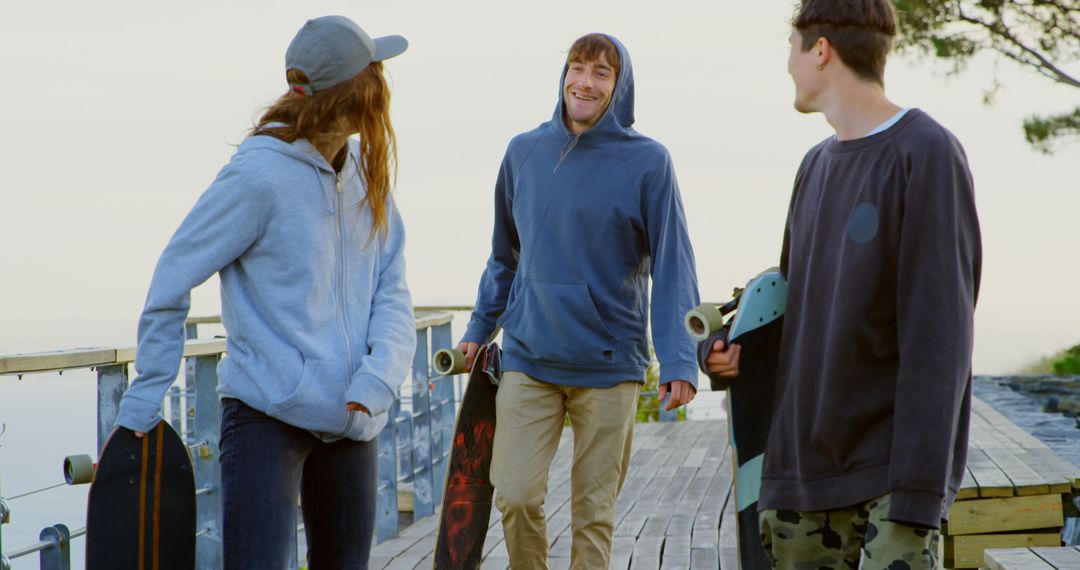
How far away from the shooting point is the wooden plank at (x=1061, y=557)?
395cm

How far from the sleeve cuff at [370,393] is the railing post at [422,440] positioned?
12.0 feet

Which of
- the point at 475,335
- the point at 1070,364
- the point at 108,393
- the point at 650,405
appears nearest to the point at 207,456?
the point at 108,393

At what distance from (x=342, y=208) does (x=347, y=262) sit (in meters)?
0.11

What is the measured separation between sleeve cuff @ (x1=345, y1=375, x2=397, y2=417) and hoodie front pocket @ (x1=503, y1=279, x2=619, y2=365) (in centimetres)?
89

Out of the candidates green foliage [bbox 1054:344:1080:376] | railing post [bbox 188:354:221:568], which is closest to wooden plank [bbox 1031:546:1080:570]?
railing post [bbox 188:354:221:568]

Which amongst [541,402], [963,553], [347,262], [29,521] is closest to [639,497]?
[963,553]

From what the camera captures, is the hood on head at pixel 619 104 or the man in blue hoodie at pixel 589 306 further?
the hood on head at pixel 619 104

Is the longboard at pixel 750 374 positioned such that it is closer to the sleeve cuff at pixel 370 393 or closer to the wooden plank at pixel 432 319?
the sleeve cuff at pixel 370 393

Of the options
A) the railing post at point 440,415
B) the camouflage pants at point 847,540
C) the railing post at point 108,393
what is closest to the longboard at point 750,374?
the camouflage pants at point 847,540

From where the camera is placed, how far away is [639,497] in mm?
6617

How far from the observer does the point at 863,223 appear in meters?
2.13

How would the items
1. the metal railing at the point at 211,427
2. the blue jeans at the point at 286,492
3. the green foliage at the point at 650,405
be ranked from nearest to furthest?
the blue jeans at the point at 286,492, the metal railing at the point at 211,427, the green foliage at the point at 650,405

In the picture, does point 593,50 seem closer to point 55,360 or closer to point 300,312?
point 300,312

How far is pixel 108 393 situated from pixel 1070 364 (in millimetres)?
15387
